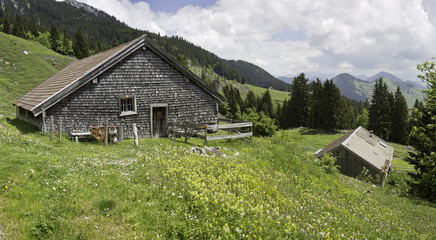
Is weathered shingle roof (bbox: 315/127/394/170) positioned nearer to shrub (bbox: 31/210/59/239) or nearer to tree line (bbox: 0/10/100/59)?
shrub (bbox: 31/210/59/239)

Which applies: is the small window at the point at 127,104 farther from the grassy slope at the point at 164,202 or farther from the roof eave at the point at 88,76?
the grassy slope at the point at 164,202

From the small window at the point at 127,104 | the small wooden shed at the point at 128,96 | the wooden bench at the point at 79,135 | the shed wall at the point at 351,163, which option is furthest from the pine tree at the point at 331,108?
the wooden bench at the point at 79,135

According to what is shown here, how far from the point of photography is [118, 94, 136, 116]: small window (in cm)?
1895

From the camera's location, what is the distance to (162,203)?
700 cm

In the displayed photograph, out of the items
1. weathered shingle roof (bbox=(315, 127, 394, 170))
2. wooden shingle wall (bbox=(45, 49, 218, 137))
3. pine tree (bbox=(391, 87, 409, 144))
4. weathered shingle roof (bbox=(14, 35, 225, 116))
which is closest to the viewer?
weathered shingle roof (bbox=(14, 35, 225, 116))

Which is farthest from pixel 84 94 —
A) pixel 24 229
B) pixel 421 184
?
pixel 421 184

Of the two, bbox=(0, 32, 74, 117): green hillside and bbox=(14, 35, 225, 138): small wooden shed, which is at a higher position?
bbox=(0, 32, 74, 117): green hillside

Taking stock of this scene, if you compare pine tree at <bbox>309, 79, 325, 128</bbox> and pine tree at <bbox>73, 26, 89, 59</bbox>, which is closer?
pine tree at <bbox>309, 79, 325, 128</bbox>

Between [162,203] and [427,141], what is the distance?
71.9ft

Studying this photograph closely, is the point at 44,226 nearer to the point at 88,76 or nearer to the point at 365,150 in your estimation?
the point at 88,76

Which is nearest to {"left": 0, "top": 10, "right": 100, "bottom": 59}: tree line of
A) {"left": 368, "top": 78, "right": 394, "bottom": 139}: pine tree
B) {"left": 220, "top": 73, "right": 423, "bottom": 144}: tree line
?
{"left": 220, "top": 73, "right": 423, "bottom": 144}: tree line

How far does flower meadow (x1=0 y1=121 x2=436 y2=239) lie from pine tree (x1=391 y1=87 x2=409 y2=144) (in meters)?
72.5

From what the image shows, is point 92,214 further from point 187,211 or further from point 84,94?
point 84,94

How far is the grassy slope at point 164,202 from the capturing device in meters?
5.79
